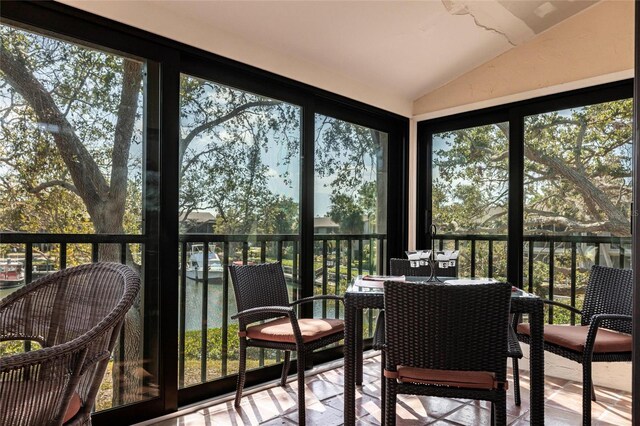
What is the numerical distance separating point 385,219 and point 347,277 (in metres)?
0.71

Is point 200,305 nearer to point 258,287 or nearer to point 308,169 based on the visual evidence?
point 258,287

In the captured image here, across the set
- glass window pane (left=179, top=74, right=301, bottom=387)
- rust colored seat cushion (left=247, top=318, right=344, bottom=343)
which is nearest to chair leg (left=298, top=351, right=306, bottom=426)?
rust colored seat cushion (left=247, top=318, right=344, bottom=343)

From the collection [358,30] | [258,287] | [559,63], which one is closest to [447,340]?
[258,287]

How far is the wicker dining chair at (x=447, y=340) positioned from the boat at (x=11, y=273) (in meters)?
1.73

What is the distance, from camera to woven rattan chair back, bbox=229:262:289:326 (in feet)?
8.64

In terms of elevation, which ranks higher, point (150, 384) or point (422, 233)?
point (422, 233)

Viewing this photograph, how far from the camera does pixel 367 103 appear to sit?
3707mm

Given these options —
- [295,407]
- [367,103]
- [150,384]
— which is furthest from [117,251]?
[367,103]

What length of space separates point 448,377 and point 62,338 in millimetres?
1587

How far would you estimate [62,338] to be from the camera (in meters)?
1.70

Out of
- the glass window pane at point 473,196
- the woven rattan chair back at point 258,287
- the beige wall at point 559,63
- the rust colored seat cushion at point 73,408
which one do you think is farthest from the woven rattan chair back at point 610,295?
the rust colored seat cushion at point 73,408

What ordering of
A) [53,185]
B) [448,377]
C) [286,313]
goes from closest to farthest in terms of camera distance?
[448,377] < [53,185] < [286,313]

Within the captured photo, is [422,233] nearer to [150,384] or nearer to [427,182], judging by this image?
[427,182]

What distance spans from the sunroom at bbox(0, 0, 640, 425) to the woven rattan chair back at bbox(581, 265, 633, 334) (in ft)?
1.45
